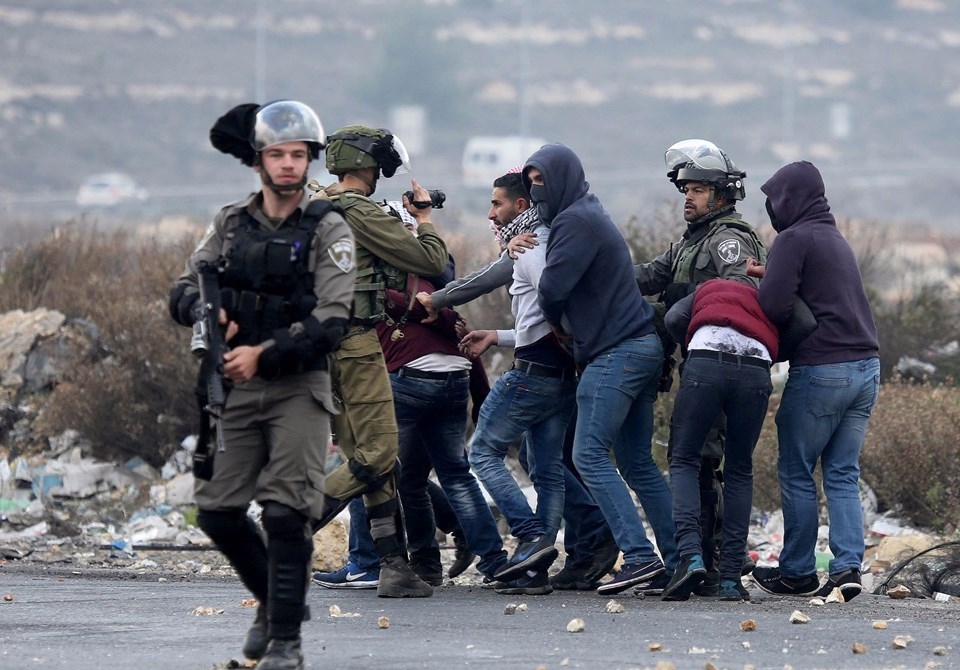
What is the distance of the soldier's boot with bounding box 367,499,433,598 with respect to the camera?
25.3 ft

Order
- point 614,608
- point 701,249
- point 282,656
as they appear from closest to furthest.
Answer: point 282,656, point 614,608, point 701,249

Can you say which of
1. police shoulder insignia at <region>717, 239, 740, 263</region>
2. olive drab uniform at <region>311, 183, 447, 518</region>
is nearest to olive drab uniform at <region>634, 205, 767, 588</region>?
police shoulder insignia at <region>717, 239, 740, 263</region>

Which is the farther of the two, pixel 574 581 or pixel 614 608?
pixel 574 581

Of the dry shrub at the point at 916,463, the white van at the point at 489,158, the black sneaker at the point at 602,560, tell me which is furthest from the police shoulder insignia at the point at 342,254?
the white van at the point at 489,158

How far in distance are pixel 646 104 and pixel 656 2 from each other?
1593 cm

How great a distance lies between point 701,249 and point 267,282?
109 inches

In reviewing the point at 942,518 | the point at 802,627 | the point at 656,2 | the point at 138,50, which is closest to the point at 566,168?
the point at 802,627

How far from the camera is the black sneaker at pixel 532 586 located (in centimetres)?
798

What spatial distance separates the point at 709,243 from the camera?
25.6 feet

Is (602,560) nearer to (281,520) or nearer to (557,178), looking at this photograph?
(557,178)

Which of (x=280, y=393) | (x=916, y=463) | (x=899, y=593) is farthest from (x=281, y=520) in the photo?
(x=916, y=463)

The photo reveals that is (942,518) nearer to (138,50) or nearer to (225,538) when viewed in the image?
(225,538)

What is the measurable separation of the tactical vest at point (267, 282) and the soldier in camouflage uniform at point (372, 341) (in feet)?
4.90

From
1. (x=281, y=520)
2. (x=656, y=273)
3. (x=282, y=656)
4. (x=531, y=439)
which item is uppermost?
(x=656, y=273)
